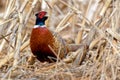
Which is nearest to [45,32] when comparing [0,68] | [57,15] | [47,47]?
[47,47]

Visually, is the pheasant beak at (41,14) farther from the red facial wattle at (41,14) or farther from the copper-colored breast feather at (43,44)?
the copper-colored breast feather at (43,44)

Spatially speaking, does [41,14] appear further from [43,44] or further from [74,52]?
[74,52]

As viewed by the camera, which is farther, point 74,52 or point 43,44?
point 74,52

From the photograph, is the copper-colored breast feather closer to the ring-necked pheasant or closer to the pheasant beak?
the ring-necked pheasant

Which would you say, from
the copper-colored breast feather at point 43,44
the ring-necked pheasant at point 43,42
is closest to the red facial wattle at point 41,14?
the ring-necked pheasant at point 43,42

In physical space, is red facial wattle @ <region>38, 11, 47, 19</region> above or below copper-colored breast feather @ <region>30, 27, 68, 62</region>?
above

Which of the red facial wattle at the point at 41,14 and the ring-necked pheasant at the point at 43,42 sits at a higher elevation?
the red facial wattle at the point at 41,14

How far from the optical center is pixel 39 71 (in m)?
4.67

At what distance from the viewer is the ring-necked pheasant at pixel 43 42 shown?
15.9ft

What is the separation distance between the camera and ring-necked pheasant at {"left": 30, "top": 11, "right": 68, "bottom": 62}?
15.9 feet

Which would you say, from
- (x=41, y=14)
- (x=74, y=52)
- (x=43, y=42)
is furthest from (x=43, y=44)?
(x=74, y=52)

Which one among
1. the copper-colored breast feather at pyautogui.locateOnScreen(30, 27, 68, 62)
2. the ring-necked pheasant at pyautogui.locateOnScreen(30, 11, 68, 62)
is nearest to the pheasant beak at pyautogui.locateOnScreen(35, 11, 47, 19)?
the ring-necked pheasant at pyautogui.locateOnScreen(30, 11, 68, 62)

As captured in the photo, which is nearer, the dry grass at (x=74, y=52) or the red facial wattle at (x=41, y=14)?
the dry grass at (x=74, y=52)

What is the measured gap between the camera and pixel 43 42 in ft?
16.0
